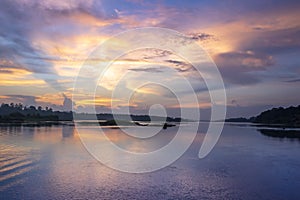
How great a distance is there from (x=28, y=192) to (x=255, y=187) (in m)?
10.6

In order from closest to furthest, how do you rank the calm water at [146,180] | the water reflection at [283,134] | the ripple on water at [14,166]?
1. the calm water at [146,180]
2. the ripple on water at [14,166]
3. the water reflection at [283,134]

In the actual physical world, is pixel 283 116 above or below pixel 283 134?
above

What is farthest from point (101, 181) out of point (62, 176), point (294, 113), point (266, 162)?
point (294, 113)

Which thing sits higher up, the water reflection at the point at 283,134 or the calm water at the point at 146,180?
the water reflection at the point at 283,134

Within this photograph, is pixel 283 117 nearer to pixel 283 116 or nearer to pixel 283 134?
pixel 283 116

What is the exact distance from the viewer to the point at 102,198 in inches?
484

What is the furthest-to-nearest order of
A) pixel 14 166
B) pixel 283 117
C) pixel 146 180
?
pixel 283 117
pixel 14 166
pixel 146 180

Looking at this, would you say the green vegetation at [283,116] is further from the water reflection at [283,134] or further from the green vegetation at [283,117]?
the water reflection at [283,134]

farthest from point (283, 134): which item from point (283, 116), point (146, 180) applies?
point (283, 116)

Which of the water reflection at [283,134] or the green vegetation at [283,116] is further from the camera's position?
the green vegetation at [283,116]

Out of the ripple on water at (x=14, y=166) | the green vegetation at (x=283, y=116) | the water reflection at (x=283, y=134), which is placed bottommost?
the ripple on water at (x=14, y=166)

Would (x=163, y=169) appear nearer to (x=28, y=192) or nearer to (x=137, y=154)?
(x=137, y=154)

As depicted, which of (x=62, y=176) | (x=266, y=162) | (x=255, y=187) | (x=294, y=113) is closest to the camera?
(x=255, y=187)

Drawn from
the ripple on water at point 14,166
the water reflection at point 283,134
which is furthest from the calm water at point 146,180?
the water reflection at point 283,134
